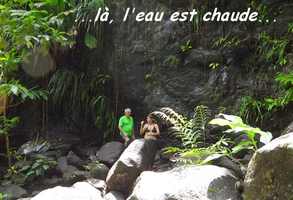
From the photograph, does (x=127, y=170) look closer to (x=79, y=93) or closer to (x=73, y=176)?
(x=73, y=176)

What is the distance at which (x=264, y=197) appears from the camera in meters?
3.95

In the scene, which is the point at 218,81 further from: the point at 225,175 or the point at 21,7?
the point at 21,7

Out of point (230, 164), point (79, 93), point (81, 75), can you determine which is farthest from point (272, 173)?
point (81, 75)

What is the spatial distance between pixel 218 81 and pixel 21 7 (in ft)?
16.4

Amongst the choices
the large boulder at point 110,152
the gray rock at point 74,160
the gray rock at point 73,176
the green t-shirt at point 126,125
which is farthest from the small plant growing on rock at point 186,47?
the gray rock at point 73,176

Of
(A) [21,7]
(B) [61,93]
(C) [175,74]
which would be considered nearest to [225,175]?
(C) [175,74]

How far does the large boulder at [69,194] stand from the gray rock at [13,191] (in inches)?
55.5

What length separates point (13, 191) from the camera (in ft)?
25.9

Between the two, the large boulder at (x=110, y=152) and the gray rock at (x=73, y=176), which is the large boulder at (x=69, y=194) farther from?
the large boulder at (x=110, y=152)

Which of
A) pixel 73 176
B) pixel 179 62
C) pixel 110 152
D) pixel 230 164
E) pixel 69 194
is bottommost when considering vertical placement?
pixel 73 176

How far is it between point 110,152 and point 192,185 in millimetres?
4565

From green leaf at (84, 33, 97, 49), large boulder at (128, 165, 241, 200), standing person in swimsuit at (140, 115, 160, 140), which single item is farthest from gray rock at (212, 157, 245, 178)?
green leaf at (84, 33, 97, 49)

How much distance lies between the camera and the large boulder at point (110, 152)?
8.77 meters

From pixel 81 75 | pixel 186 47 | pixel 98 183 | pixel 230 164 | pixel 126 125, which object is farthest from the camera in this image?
pixel 81 75
